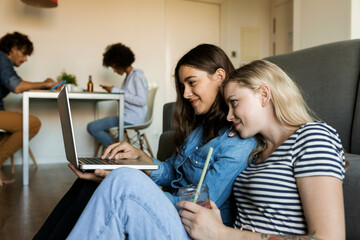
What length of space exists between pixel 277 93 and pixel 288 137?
0.39 feet

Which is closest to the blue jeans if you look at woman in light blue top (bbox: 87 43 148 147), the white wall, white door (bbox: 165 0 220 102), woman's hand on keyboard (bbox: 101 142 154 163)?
woman in light blue top (bbox: 87 43 148 147)

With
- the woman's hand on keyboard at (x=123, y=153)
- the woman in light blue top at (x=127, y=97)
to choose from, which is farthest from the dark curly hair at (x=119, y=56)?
the woman's hand on keyboard at (x=123, y=153)

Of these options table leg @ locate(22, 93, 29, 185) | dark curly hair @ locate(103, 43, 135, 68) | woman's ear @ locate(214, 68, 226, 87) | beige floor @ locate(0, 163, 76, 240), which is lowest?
beige floor @ locate(0, 163, 76, 240)

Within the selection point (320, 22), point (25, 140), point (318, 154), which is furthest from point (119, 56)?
point (318, 154)

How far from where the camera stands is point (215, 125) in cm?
118

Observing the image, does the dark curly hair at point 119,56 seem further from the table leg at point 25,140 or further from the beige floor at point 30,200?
the beige floor at point 30,200

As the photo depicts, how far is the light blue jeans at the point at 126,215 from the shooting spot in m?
0.75

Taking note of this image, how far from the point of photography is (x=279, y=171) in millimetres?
814

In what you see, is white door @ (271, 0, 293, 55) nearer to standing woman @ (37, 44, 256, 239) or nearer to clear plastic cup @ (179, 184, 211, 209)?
standing woman @ (37, 44, 256, 239)

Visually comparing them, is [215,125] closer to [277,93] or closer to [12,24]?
[277,93]

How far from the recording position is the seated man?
299 centimetres

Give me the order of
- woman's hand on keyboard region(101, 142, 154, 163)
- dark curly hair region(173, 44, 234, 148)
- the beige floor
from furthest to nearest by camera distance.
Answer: the beige floor < woman's hand on keyboard region(101, 142, 154, 163) < dark curly hair region(173, 44, 234, 148)

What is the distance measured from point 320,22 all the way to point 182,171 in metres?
2.27

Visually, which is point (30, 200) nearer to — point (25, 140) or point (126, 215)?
point (25, 140)
